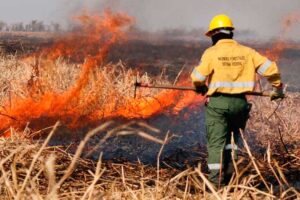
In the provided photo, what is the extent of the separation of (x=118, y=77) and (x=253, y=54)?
227 inches

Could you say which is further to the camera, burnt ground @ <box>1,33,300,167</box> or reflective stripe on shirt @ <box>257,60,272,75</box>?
burnt ground @ <box>1,33,300,167</box>

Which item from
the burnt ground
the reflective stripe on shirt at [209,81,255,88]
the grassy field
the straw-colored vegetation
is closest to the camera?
the straw-colored vegetation

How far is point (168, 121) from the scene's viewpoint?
1014cm

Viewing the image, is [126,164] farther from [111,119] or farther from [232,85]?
[111,119]

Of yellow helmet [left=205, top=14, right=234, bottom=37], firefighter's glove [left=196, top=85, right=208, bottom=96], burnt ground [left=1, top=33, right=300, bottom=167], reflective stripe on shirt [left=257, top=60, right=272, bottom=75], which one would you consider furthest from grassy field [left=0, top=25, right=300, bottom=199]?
yellow helmet [left=205, top=14, right=234, bottom=37]

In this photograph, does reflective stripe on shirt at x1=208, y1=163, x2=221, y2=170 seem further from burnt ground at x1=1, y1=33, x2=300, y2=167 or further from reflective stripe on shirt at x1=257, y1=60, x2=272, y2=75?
burnt ground at x1=1, y1=33, x2=300, y2=167

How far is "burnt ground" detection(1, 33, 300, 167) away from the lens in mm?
7829

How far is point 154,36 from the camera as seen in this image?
15.0m

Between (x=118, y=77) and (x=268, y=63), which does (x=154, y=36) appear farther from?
(x=268, y=63)

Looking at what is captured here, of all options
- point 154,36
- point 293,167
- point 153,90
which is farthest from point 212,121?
point 154,36

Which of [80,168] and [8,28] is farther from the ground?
[8,28]

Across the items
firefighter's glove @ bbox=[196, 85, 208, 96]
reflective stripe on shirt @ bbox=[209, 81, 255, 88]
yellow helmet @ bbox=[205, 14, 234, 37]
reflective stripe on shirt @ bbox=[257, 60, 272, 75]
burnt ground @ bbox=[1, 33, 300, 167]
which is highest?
yellow helmet @ bbox=[205, 14, 234, 37]

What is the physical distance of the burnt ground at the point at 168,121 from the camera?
783 cm

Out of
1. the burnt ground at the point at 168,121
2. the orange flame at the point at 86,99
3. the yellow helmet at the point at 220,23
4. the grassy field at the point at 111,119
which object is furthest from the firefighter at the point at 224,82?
the orange flame at the point at 86,99
